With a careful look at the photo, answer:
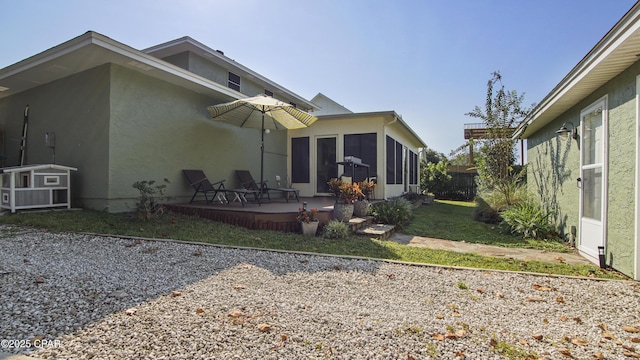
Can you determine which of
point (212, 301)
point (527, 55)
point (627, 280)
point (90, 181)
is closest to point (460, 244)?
point (627, 280)

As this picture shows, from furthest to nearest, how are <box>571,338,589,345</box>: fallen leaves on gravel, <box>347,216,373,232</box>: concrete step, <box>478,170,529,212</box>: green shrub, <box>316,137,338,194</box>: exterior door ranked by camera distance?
<box>316,137,338,194</box>: exterior door → <box>478,170,529,212</box>: green shrub → <box>347,216,373,232</box>: concrete step → <box>571,338,589,345</box>: fallen leaves on gravel

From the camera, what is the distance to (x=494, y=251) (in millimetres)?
4965

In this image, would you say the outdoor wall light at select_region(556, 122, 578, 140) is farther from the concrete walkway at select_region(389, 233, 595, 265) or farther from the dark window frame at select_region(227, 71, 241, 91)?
the dark window frame at select_region(227, 71, 241, 91)

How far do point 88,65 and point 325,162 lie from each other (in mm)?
6702

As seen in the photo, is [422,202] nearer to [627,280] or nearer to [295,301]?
[627,280]

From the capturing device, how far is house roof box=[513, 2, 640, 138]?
9.70 feet

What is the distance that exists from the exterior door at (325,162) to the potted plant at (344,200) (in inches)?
164

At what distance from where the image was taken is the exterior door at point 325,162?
1042 centimetres

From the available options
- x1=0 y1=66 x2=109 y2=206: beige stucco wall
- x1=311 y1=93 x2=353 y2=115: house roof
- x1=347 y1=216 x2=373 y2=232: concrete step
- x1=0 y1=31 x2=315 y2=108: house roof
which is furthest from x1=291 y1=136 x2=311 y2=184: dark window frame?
x1=311 y1=93 x2=353 y2=115: house roof

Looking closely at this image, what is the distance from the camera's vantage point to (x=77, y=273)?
3.07 metres

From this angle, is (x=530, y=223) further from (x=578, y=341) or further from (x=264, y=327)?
(x=264, y=327)

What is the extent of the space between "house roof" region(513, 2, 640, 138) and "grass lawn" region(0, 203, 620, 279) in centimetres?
244

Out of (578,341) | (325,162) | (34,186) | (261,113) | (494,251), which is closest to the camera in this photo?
(578,341)

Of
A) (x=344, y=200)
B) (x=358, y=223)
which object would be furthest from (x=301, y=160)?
(x=358, y=223)
